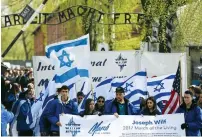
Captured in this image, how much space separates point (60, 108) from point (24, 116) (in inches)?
77.8

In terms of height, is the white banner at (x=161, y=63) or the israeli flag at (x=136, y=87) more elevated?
the white banner at (x=161, y=63)

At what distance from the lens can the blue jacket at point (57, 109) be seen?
13281 millimetres

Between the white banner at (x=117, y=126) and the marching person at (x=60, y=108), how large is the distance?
44cm

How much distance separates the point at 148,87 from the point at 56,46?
2485mm

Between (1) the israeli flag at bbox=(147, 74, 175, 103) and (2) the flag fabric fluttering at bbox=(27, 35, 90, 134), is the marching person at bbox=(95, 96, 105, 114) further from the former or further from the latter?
(1) the israeli flag at bbox=(147, 74, 175, 103)

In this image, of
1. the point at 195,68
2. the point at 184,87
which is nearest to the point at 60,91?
the point at 184,87

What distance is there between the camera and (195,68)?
23.1m

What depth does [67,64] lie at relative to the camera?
547 inches

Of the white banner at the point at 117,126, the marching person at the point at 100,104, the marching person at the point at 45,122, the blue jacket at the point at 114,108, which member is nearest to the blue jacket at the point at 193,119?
the white banner at the point at 117,126

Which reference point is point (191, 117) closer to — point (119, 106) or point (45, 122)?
point (119, 106)

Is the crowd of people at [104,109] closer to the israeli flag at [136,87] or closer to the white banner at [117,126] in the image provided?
the white banner at [117,126]

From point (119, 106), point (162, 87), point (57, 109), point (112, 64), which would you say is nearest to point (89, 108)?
point (119, 106)

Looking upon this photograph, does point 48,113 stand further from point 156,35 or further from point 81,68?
point 156,35

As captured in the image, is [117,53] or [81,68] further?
[117,53]
